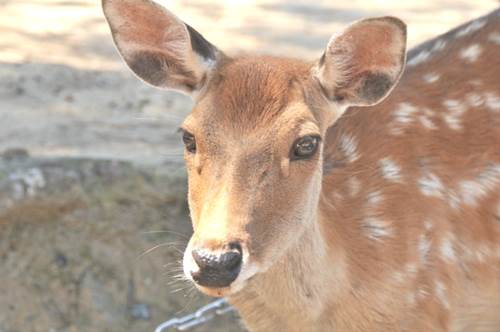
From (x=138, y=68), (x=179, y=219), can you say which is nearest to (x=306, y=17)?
(x=179, y=219)

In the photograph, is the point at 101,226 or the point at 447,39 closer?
the point at 447,39

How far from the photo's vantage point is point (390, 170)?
436 centimetres

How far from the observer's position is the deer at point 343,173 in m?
3.53

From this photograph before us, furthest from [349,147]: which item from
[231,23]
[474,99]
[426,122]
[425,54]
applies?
[231,23]

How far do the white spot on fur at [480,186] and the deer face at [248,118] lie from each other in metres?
0.74

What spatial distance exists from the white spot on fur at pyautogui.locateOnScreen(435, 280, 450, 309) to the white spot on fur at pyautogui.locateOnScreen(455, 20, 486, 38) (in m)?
1.24

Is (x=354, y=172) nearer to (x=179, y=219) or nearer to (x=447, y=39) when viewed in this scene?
(x=447, y=39)

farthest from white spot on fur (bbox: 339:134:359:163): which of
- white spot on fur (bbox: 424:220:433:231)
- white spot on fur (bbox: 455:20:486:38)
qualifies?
white spot on fur (bbox: 455:20:486:38)

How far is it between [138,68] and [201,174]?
60cm

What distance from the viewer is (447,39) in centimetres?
489

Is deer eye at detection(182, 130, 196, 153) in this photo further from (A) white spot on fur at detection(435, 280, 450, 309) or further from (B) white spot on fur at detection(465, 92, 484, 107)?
(B) white spot on fur at detection(465, 92, 484, 107)

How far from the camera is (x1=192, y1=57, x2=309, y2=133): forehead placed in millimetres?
3600

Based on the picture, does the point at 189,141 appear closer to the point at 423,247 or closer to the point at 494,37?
the point at 423,247

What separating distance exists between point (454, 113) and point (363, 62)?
792mm
